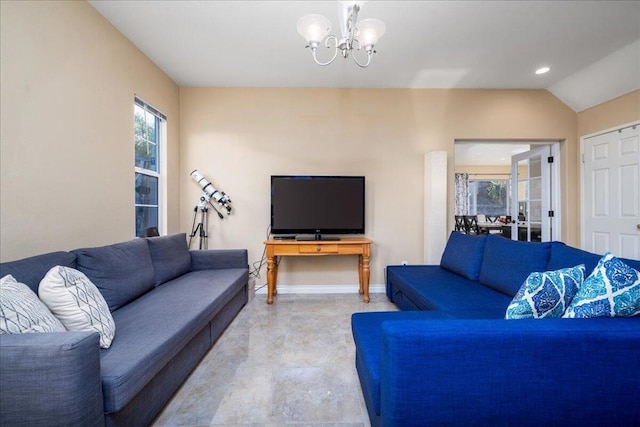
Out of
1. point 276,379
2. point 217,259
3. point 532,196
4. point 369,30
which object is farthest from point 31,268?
A: point 532,196

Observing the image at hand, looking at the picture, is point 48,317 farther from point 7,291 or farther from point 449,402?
point 449,402

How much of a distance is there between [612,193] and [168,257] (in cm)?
504

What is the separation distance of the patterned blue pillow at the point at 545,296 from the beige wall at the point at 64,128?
8.76 ft

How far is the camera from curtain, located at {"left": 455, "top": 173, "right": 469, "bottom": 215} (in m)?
7.93

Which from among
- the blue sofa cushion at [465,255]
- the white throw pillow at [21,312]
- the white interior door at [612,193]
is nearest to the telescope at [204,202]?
the white throw pillow at [21,312]

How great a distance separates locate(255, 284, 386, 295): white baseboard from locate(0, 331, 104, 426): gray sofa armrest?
2530mm

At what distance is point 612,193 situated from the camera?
314 centimetres

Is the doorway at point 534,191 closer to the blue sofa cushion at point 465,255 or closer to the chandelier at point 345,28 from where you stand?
the blue sofa cushion at point 465,255

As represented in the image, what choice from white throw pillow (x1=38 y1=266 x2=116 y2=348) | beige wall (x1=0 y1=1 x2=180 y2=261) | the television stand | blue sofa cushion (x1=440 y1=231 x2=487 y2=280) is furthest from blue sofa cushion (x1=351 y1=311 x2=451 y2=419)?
beige wall (x1=0 y1=1 x2=180 y2=261)

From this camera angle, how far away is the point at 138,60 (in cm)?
266

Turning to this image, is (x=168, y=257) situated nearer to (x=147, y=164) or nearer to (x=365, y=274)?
(x=147, y=164)

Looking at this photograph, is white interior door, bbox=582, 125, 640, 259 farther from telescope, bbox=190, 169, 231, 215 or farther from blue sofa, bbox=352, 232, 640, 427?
telescope, bbox=190, 169, 231, 215

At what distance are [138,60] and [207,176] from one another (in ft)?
4.52

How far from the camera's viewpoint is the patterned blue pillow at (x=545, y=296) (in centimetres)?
109
